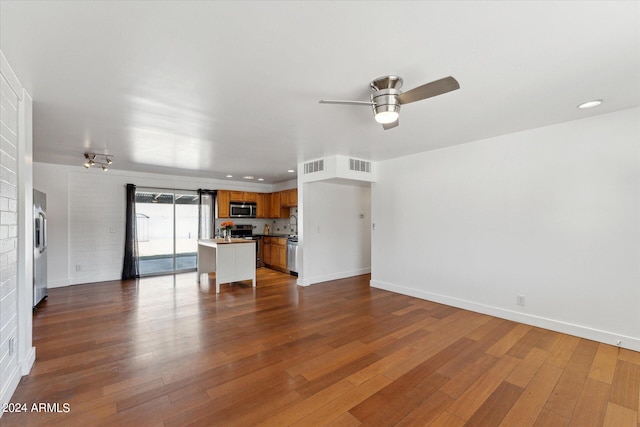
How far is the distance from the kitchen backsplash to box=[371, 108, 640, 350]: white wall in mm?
3582

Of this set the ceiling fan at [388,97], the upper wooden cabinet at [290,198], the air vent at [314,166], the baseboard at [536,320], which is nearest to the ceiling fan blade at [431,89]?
the ceiling fan at [388,97]

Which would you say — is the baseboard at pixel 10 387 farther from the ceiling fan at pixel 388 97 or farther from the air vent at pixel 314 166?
the air vent at pixel 314 166

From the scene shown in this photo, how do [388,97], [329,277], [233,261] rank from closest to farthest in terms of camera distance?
1. [388,97]
2. [233,261]
3. [329,277]

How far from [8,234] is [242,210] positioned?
5.57 m

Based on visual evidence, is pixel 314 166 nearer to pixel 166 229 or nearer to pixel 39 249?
pixel 166 229

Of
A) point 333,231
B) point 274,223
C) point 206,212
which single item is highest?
point 206,212

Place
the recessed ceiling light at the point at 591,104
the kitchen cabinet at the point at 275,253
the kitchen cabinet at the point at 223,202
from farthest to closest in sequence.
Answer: the kitchen cabinet at the point at 223,202 < the kitchen cabinet at the point at 275,253 < the recessed ceiling light at the point at 591,104

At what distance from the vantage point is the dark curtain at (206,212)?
23.0 ft

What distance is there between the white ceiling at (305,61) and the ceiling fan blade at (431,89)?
0.16 meters

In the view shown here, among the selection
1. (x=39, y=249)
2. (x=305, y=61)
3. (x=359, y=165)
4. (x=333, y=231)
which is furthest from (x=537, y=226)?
(x=39, y=249)

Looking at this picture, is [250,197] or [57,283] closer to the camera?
[57,283]

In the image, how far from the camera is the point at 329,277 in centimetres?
585

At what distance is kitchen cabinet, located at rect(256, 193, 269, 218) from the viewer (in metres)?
7.93

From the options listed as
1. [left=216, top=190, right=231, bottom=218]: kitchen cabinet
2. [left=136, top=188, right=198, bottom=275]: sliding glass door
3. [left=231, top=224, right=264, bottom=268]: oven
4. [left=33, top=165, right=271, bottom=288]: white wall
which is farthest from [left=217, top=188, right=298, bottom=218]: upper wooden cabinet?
[left=33, top=165, right=271, bottom=288]: white wall
